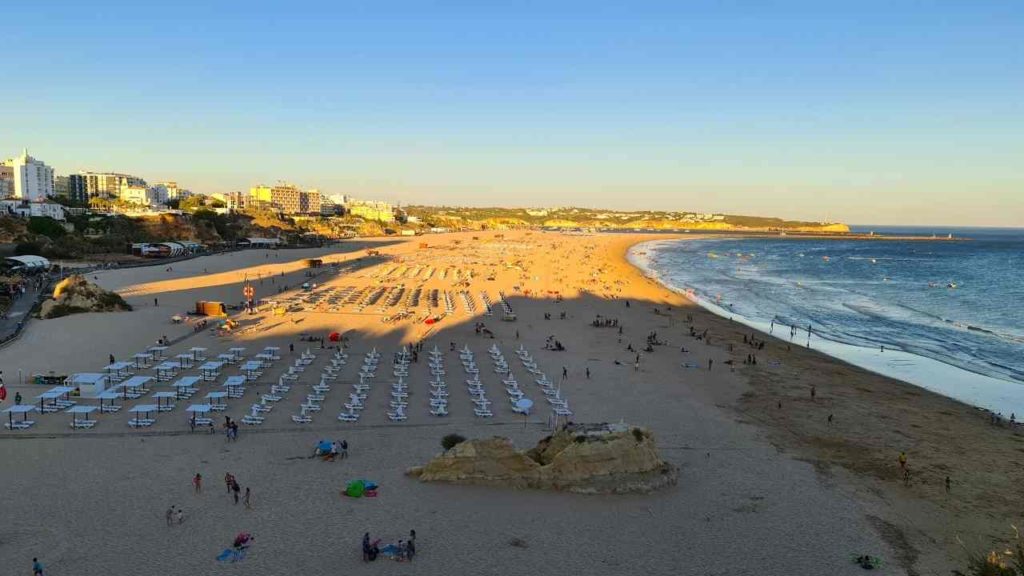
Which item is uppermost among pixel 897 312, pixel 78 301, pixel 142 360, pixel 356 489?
pixel 78 301

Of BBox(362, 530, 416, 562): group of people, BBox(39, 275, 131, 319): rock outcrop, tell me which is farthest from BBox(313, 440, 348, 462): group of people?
BBox(39, 275, 131, 319): rock outcrop

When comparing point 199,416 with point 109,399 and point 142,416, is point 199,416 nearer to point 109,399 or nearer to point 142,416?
point 142,416

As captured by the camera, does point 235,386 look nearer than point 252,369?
Yes

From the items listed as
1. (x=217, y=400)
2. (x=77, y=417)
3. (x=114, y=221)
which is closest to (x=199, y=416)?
(x=217, y=400)

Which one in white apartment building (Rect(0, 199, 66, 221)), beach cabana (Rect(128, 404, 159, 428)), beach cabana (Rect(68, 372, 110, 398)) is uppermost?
white apartment building (Rect(0, 199, 66, 221))

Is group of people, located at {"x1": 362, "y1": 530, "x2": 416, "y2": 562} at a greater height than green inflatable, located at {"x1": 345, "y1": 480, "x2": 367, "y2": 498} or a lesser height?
lesser

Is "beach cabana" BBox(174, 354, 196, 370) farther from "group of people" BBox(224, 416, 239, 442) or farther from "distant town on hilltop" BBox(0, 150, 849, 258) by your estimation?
"distant town on hilltop" BBox(0, 150, 849, 258)

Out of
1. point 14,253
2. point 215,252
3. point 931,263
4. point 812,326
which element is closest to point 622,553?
point 812,326
